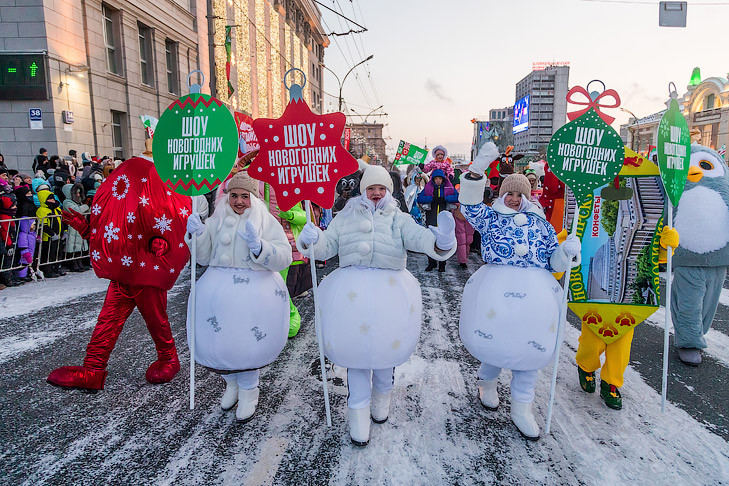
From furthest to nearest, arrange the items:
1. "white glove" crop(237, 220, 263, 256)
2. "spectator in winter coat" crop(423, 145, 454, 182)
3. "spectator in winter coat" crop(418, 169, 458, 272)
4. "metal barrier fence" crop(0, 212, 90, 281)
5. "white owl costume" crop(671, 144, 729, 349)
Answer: "spectator in winter coat" crop(423, 145, 454, 182) < "spectator in winter coat" crop(418, 169, 458, 272) < "metal barrier fence" crop(0, 212, 90, 281) < "white owl costume" crop(671, 144, 729, 349) < "white glove" crop(237, 220, 263, 256)

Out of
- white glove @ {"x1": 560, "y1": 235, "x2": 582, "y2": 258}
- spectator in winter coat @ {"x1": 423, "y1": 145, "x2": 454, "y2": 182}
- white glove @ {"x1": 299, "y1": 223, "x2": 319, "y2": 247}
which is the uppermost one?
spectator in winter coat @ {"x1": 423, "y1": 145, "x2": 454, "y2": 182}

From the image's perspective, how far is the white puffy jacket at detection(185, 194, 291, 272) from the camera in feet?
9.46

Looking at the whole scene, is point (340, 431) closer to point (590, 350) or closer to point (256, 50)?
point (590, 350)

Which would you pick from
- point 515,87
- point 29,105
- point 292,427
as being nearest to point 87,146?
point 29,105

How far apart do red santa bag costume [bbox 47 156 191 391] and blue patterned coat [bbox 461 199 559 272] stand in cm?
231

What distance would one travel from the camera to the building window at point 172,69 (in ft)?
55.6

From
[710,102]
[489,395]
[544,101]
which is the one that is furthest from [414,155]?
[544,101]

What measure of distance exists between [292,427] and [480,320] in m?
1.44

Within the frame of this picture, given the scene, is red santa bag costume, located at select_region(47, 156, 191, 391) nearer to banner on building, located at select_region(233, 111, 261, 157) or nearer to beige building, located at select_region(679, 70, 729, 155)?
banner on building, located at select_region(233, 111, 261, 157)

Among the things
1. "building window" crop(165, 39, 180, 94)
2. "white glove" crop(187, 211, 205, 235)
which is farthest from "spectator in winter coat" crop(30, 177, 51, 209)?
"building window" crop(165, 39, 180, 94)

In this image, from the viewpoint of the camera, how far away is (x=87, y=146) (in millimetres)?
12094

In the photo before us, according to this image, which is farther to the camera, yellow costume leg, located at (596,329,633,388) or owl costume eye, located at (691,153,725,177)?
owl costume eye, located at (691,153,725,177)

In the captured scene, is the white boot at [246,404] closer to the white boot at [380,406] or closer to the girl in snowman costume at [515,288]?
the white boot at [380,406]

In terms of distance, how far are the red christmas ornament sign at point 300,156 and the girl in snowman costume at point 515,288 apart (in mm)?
910
